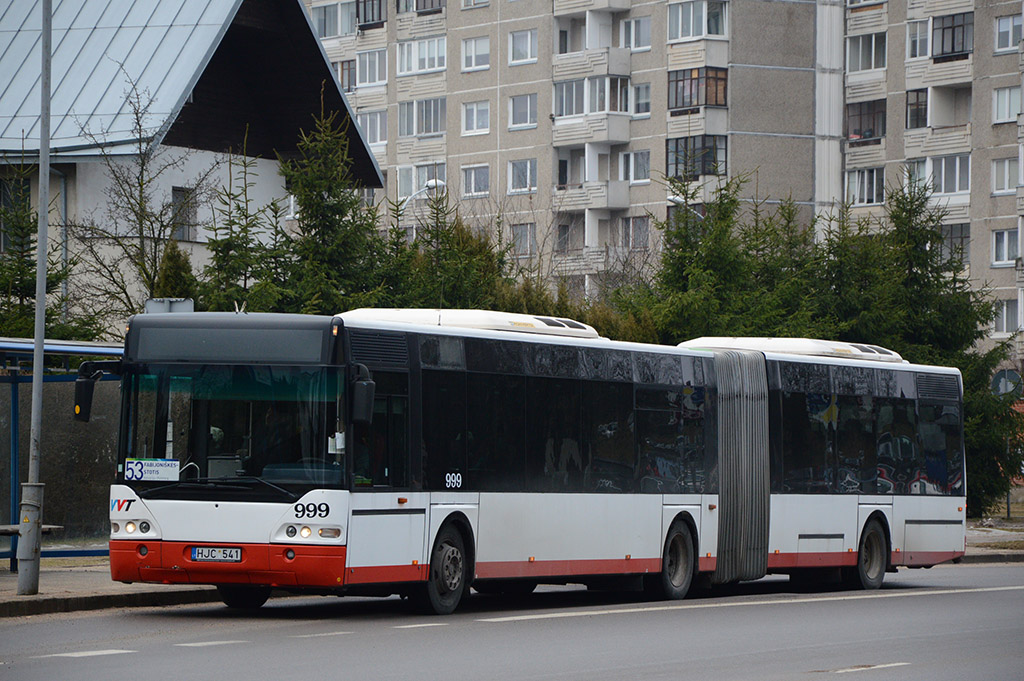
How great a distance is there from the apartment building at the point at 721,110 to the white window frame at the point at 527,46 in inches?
3.3

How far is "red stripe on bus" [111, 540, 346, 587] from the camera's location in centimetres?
1627

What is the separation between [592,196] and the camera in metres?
83.2

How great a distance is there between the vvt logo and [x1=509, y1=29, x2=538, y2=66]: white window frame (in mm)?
70300

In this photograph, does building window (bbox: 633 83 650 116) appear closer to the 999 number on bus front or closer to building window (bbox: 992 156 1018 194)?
building window (bbox: 992 156 1018 194)

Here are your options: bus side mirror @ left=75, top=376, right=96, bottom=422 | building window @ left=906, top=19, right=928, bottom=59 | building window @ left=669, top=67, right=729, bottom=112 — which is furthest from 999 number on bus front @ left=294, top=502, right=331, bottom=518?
building window @ left=906, top=19, right=928, bottom=59

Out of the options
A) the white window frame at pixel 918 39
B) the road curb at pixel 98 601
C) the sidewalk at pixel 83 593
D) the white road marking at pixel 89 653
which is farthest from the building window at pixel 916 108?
the white road marking at pixel 89 653

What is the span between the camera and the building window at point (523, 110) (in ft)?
282

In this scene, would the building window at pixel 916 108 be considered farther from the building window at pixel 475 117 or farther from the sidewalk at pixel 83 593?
the sidewalk at pixel 83 593

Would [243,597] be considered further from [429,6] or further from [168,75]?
[429,6]

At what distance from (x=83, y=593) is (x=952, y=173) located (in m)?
66.7

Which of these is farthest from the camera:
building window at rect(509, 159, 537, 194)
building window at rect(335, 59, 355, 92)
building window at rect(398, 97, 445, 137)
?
building window at rect(335, 59, 355, 92)

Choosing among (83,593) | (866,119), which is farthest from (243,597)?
(866,119)

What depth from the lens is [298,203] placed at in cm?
3102

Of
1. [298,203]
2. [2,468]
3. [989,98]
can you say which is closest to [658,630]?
[2,468]
